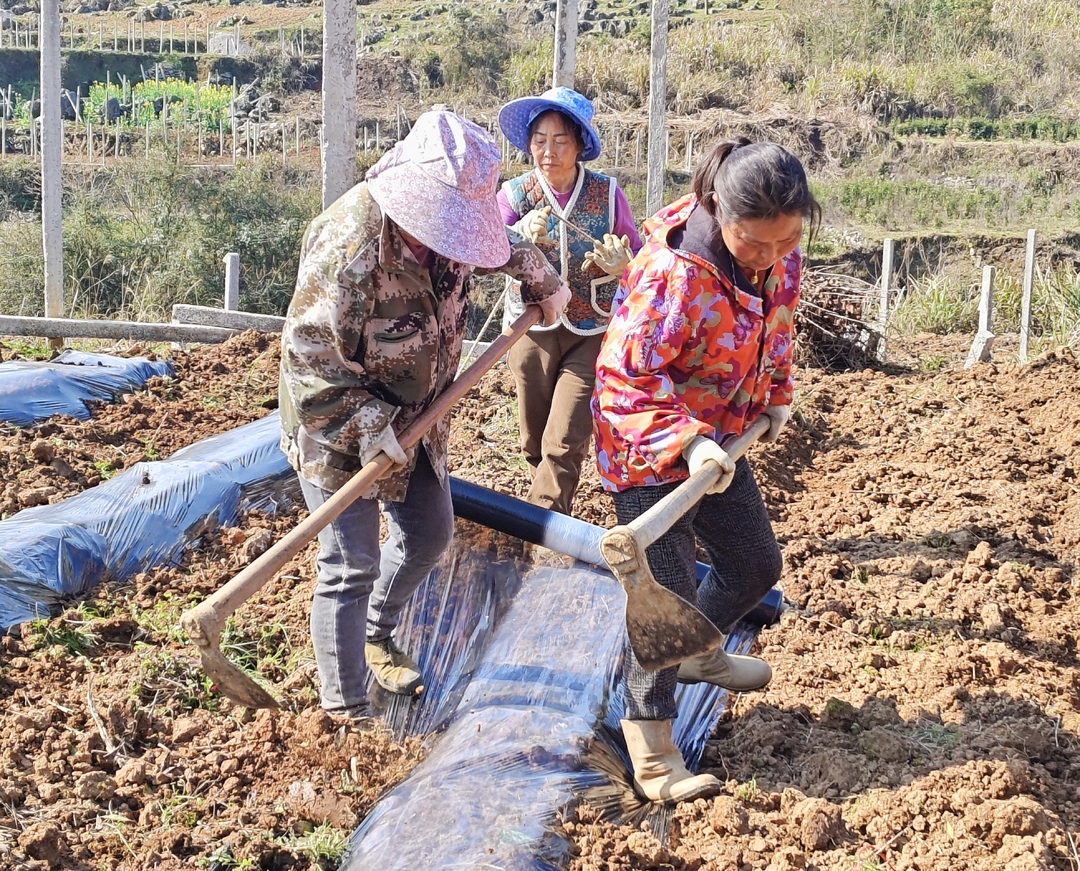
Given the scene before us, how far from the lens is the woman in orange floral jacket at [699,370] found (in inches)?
89.7

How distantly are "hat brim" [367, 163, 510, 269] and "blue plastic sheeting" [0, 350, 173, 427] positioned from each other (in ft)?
11.7

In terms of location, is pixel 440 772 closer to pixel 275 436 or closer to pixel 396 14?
pixel 275 436

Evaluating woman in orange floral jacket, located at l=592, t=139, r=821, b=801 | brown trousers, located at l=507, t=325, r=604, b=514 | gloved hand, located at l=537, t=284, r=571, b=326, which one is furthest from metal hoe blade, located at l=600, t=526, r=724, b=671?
brown trousers, located at l=507, t=325, r=604, b=514

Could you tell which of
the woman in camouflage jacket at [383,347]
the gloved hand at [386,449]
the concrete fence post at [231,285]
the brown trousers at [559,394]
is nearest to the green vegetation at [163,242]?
the concrete fence post at [231,285]

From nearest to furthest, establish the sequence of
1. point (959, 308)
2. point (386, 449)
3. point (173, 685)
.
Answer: point (386, 449), point (173, 685), point (959, 308)

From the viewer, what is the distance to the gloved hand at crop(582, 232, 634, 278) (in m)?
3.48

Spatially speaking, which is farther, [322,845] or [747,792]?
[747,792]

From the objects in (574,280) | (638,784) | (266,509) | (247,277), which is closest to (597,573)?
(638,784)

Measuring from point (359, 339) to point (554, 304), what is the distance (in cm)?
70

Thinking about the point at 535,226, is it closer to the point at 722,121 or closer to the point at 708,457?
the point at 708,457

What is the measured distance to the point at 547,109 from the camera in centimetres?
361

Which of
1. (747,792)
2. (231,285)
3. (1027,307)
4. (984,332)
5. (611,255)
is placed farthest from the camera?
(1027,307)

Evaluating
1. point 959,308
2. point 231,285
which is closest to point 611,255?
point 231,285

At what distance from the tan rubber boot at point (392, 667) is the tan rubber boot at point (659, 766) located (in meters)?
0.61
